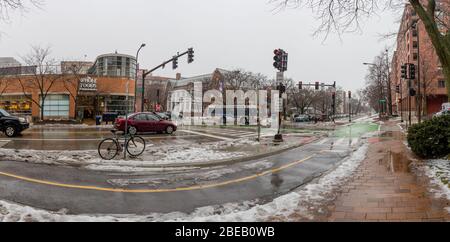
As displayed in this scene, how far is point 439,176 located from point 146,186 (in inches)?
264

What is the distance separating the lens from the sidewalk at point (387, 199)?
4477 mm

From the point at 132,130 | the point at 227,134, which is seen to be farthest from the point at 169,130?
the point at 227,134

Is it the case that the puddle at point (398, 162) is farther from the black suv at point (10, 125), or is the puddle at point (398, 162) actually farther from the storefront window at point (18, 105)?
the storefront window at point (18, 105)

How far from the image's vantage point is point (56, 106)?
40.8m

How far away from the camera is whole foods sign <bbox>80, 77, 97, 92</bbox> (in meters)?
40.2

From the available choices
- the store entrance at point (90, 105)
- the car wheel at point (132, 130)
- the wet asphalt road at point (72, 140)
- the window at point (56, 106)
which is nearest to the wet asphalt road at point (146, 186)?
the wet asphalt road at point (72, 140)

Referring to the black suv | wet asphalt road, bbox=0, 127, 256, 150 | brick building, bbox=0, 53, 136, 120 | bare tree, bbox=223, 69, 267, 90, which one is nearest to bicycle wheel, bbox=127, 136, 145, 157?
wet asphalt road, bbox=0, 127, 256, 150

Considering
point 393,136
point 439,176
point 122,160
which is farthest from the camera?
point 393,136

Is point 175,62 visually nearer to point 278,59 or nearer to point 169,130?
point 169,130

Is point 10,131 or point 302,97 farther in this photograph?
point 302,97

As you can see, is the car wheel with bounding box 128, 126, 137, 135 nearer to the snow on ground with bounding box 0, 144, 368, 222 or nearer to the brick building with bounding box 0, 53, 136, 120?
the snow on ground with bounding box 0, 144, 368, 222

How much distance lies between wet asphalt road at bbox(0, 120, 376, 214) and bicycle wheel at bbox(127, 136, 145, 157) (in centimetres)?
282

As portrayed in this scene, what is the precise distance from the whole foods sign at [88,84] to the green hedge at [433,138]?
4058cm
